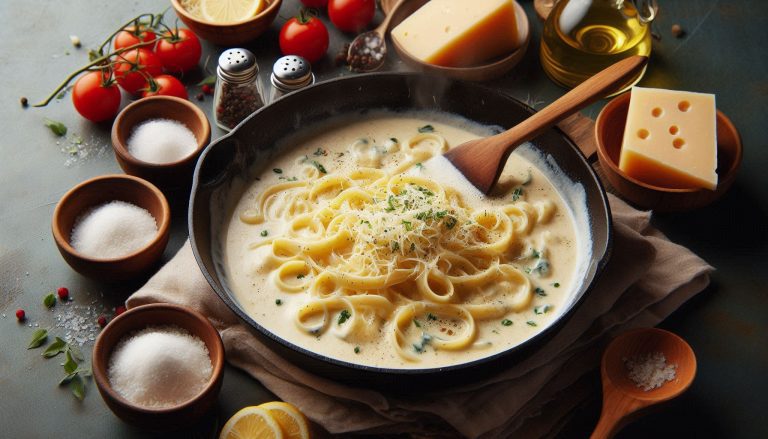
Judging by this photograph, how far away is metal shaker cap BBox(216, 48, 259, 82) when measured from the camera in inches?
190

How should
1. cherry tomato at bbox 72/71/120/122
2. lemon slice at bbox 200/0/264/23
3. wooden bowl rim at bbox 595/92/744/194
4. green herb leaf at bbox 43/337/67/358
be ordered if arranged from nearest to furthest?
green herb leaf at bbox 43/337/67/358, wooden bowl rim at bbox 595/92/744/194, cherry tomato at bbox 72/71/120/122, lemon slice at bbox 200/0/264/23

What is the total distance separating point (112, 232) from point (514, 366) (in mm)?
2123

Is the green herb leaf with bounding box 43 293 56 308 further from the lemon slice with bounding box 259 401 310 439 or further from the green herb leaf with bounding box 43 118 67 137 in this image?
the lemon slice with bounding box 259 401 310 439

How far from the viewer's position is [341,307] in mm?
3918

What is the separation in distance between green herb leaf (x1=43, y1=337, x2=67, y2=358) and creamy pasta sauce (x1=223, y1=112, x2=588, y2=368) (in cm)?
90

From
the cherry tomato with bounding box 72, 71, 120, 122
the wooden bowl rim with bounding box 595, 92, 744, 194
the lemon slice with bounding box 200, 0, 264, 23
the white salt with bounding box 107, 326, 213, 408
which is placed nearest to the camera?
the white salt with bounding box 107, 326, 213, 408

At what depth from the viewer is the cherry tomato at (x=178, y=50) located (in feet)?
17.4

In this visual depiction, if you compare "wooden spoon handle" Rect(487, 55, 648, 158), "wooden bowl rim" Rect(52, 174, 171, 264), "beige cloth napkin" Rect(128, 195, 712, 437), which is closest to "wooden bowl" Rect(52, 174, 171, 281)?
"wooden bowl rim" Rect(52, 174, 171, 264)

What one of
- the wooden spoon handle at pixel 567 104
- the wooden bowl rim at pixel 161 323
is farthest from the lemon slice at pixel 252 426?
the wooden spoon handle at pixel 567 104

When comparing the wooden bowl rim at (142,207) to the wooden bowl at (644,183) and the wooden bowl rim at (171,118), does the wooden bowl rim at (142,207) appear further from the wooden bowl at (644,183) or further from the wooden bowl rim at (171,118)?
the wooden bowl at (644,183)

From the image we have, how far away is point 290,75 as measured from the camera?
16.1 feet

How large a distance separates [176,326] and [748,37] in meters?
4.29

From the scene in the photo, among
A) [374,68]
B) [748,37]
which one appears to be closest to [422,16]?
[374,68]

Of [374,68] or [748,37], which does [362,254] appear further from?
[748,37]
